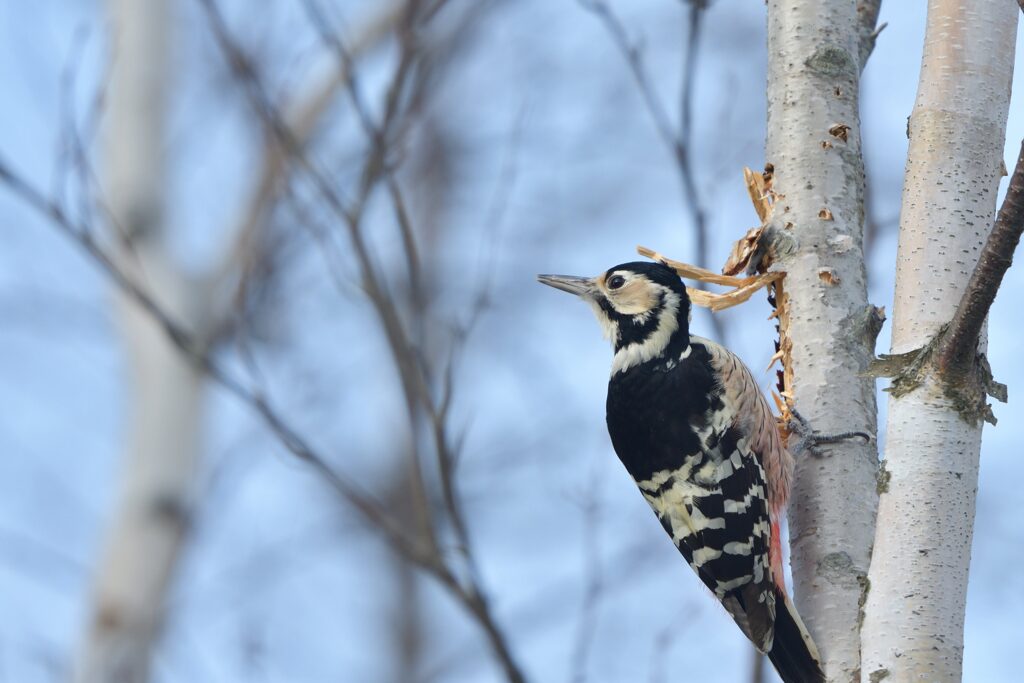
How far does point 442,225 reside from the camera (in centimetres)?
1033

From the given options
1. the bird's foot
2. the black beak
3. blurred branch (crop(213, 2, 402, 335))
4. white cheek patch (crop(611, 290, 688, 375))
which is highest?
blurred branch (crop(213, 2, 402, 335))

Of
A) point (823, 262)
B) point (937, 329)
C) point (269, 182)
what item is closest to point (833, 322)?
point (823, 262)

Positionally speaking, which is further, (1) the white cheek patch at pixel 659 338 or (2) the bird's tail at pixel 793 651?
(1) the white cheek patch at pixel 659 338

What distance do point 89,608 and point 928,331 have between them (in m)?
4.07

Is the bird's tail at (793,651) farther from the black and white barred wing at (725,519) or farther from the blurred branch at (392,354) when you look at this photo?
the blurred branch at (392,354)

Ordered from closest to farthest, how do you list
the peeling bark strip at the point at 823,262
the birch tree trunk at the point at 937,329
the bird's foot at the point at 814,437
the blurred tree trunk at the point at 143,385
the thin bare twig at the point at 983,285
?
the thin bare twig at the point at 983,285 < the birch tree trunk at the point at 937,329 < the peeling bark strip at the point at 823,262 < the bird's foot at the point at 814,437 < the blurred tree trunk at the point at 143,385

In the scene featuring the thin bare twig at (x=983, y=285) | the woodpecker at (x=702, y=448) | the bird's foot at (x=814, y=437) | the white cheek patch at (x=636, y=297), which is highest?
the white cheek patch at (x=636, y=297)

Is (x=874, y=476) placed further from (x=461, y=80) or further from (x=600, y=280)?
(x=461, y=80)

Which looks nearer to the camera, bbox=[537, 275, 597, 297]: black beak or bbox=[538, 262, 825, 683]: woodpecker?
bbox=[538, 262, 825, 683]: woodpecker

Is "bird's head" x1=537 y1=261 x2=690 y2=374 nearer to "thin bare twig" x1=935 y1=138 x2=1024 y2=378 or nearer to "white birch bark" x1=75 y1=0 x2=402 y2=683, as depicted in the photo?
"white birch bark" x1=75 y1=0 x2=402 y2=683

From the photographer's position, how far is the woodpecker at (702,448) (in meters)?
3.20

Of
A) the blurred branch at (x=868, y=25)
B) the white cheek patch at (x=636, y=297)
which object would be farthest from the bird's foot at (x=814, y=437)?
the white cheek patch at (x=636, y=297)

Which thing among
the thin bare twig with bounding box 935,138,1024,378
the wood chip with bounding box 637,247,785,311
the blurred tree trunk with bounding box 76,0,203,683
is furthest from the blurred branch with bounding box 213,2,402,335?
the thin bare twig with bounding box 935,138,1024,378

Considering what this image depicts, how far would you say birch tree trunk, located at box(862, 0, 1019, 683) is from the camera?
79.9 inches
